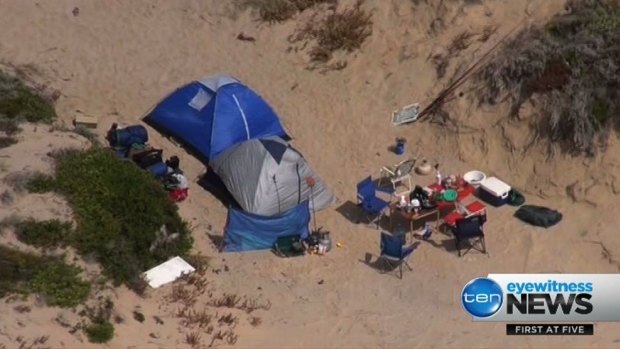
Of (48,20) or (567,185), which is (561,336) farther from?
(48,20)

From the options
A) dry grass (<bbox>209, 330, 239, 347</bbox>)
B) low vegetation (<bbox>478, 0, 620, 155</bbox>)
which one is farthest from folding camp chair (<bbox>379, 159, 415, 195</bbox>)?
dry grass (<bbox>209, 330, 239, 347</bbox>)

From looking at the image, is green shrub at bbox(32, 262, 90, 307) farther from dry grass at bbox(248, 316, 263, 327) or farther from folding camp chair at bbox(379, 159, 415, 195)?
folding camp chair at bbox(379, 159, 415, 195)

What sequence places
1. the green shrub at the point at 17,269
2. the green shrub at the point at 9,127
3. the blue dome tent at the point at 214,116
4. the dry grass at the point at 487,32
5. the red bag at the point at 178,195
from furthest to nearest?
the dry grass at the point at 487,32 → the blue dome tent at the point at 214,116 → the red bag at the point at 178,195 → the green shrub at the point at 9,127 → the green shrub at the point at 17,269

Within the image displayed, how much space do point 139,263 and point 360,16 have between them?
10502 mm

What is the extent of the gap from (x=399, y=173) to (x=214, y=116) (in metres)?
4.47

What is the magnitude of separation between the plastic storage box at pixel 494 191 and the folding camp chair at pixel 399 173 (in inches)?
63.0

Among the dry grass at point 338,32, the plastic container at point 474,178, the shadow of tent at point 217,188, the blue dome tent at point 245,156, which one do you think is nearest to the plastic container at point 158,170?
the shadow of tent at point 217,188

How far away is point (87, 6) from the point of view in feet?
82.3

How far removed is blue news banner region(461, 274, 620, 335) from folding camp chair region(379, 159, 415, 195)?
3.41 meters

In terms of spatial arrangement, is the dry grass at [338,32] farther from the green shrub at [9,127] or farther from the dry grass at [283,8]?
the green shrub at [9,127]

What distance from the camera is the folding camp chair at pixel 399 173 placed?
63.7ft

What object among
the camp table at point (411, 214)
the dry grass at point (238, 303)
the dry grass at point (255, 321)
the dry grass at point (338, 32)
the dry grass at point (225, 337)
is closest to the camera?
the dry grass at point (225, 337)

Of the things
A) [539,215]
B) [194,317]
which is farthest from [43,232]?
[539,215]

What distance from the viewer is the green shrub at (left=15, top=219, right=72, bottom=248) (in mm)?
15672
